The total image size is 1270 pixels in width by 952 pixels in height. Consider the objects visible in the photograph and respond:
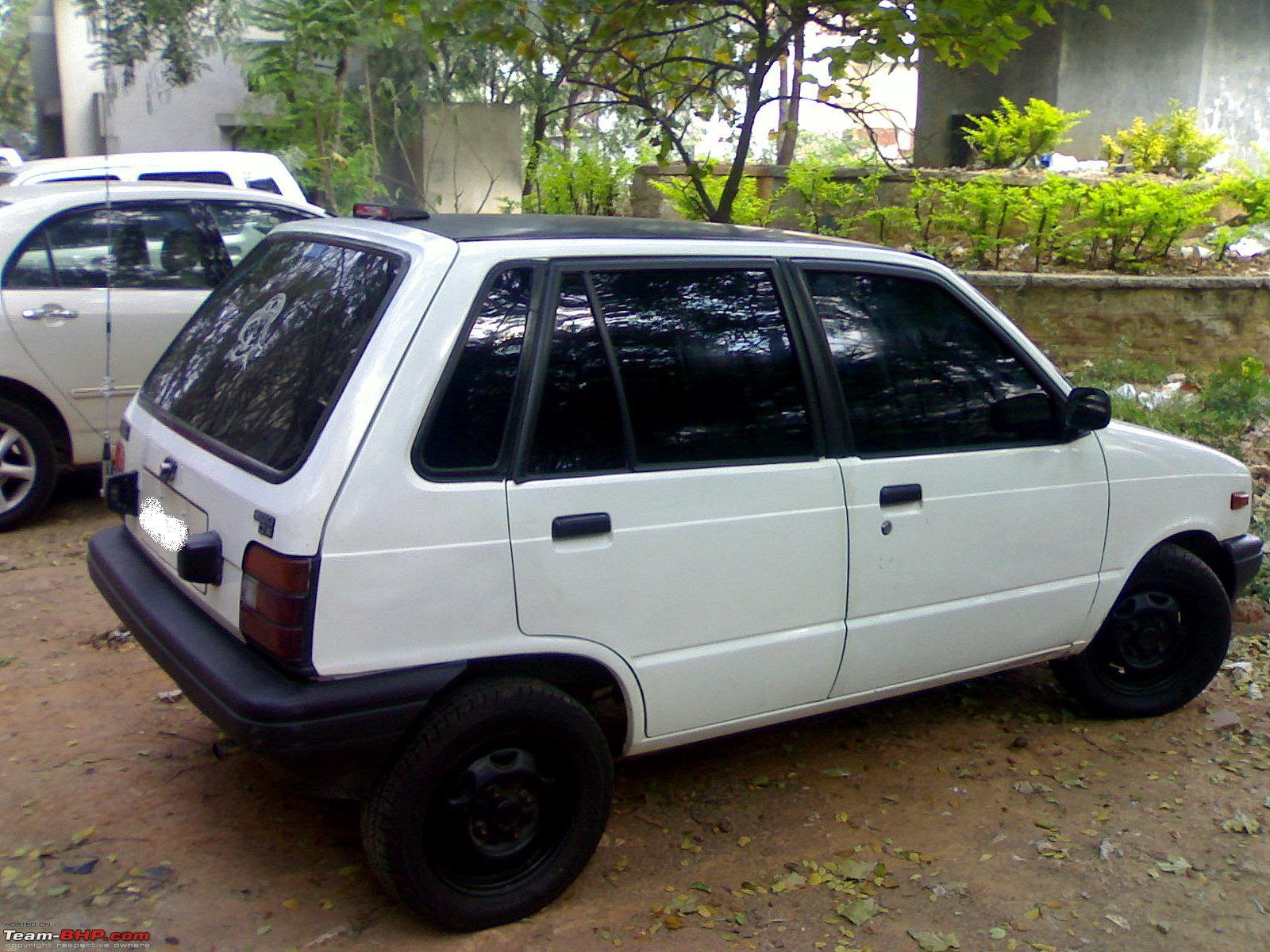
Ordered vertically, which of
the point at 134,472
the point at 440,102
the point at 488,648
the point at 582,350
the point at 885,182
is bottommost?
the point at 488,648

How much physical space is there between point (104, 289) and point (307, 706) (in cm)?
463

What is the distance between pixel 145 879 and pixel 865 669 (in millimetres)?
2193

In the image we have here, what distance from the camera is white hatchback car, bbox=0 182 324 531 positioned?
6477mm

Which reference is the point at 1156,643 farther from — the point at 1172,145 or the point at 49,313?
the point at 1172,145

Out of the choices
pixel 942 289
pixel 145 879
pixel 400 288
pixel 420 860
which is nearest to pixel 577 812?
pixel 420 860

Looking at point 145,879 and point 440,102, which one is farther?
point 440,102

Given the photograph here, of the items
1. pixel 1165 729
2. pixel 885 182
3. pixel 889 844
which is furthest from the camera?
pixel 885 182

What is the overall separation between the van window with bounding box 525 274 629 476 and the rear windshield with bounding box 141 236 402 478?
0.47 meters

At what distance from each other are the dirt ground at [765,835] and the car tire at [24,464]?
185 cm

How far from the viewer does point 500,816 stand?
325cm

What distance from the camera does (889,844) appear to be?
12.7 feet

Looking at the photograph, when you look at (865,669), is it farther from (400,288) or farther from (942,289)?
(400,288)

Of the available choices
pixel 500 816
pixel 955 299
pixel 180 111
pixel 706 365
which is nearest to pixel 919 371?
pixel 955 299

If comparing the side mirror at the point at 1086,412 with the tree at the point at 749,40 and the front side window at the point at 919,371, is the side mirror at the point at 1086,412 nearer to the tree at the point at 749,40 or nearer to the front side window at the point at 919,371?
the front side window at the point at 919,371
